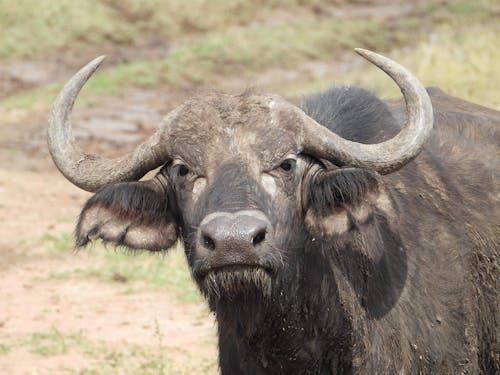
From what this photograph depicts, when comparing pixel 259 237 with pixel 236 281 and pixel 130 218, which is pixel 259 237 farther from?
pixel 130 218

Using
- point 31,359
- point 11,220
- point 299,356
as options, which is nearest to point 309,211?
point 299,356

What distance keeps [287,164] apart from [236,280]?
723 millimetres

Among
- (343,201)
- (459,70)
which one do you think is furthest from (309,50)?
(343,201)

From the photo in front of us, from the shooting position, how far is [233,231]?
14.1ft

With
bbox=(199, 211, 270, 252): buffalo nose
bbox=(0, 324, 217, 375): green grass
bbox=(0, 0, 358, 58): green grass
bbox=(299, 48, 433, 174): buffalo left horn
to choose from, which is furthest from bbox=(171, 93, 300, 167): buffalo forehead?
bbox=(0, 0, 358, 58): green grass

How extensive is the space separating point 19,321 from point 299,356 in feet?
15.4

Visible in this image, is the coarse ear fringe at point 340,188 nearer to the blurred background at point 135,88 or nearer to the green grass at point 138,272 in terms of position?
the blurred background at point 135,88

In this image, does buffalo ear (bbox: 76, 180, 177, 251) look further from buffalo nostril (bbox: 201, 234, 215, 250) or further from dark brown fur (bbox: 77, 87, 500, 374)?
buffalo nostril (bbox: 201, 234, 215, 250)

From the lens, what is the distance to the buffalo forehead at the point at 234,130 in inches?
190

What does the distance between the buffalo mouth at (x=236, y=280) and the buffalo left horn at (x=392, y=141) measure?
0.78 meters

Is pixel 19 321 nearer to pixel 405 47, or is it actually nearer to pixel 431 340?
pixel 431 340

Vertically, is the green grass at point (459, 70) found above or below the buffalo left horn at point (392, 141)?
below

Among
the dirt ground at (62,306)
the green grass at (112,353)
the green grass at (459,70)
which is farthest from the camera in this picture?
the green grass at (459,70)

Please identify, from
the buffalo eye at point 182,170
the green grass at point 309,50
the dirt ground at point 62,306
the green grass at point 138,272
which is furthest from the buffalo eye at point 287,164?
the green grass at point 309,50
